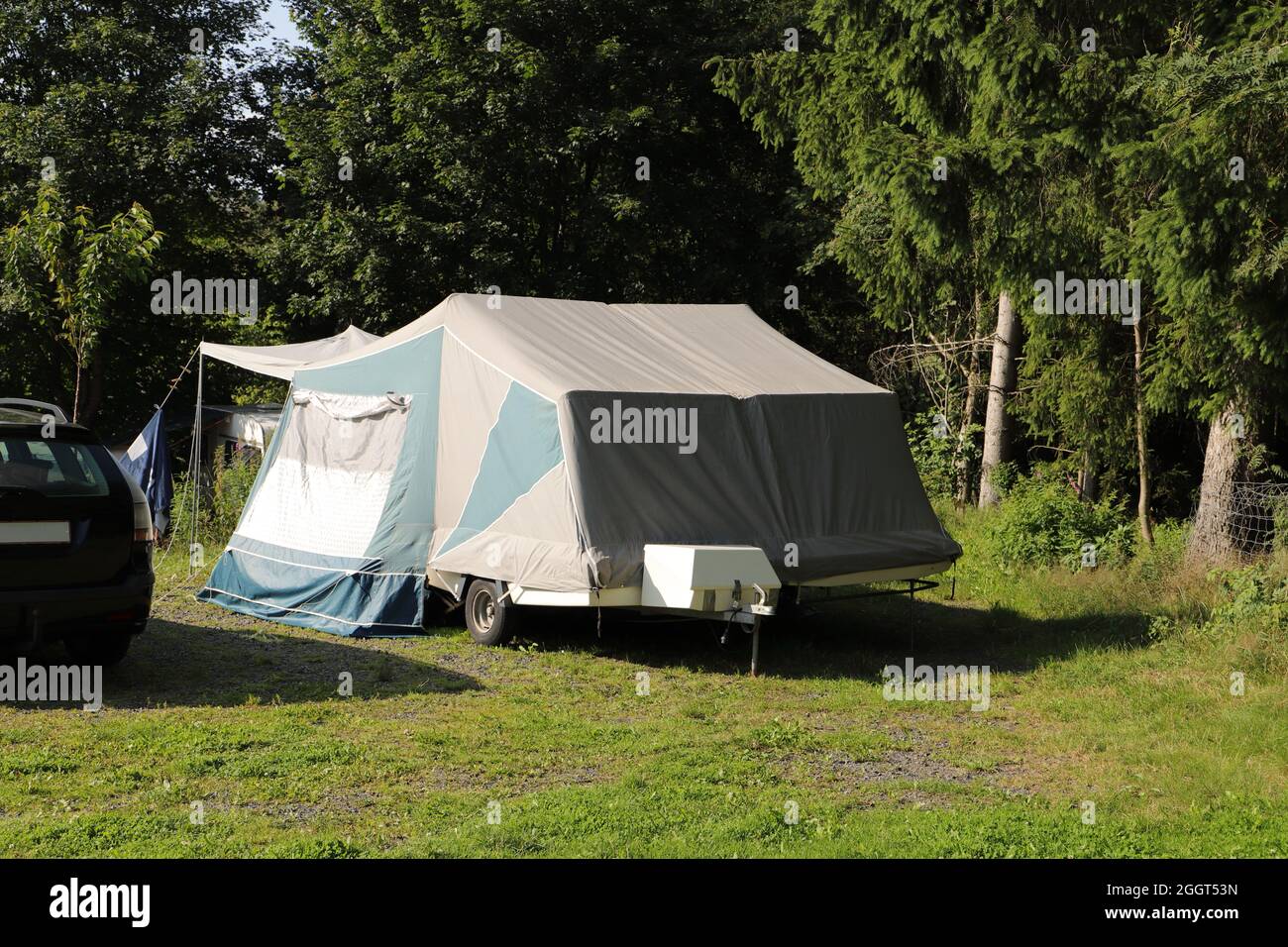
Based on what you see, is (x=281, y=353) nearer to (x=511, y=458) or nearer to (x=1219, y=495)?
(x=511, y=458)

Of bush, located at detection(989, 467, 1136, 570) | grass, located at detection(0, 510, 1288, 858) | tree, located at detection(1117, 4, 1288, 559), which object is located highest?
tree, located at detection(1117, 4, 1288, 559)

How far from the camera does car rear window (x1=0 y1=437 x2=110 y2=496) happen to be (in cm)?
773

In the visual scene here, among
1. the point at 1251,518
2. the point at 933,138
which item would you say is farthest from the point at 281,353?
the point at 1251,518

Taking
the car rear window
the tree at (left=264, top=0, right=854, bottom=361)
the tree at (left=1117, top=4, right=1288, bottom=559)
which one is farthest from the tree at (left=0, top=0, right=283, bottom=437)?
the tree at (left=1117, top=4, right=1288, bottom=559)

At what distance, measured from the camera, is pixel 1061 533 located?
1380 centimetres

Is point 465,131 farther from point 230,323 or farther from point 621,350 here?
point 621,350

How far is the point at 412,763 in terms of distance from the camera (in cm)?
673

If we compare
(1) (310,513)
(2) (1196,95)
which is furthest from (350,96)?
(2) (1196,95)

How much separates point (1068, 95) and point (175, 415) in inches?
614

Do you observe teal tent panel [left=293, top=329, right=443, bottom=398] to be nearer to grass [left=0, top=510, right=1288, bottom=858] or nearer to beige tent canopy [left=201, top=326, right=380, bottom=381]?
beige tent canopy [left=201, top=326, right=380, bottom=381]

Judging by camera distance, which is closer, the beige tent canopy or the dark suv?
the dark suv

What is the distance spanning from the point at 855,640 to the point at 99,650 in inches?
232

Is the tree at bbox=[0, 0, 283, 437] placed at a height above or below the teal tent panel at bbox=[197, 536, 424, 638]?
above

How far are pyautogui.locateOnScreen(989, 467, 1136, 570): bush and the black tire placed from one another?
29.1 ft
